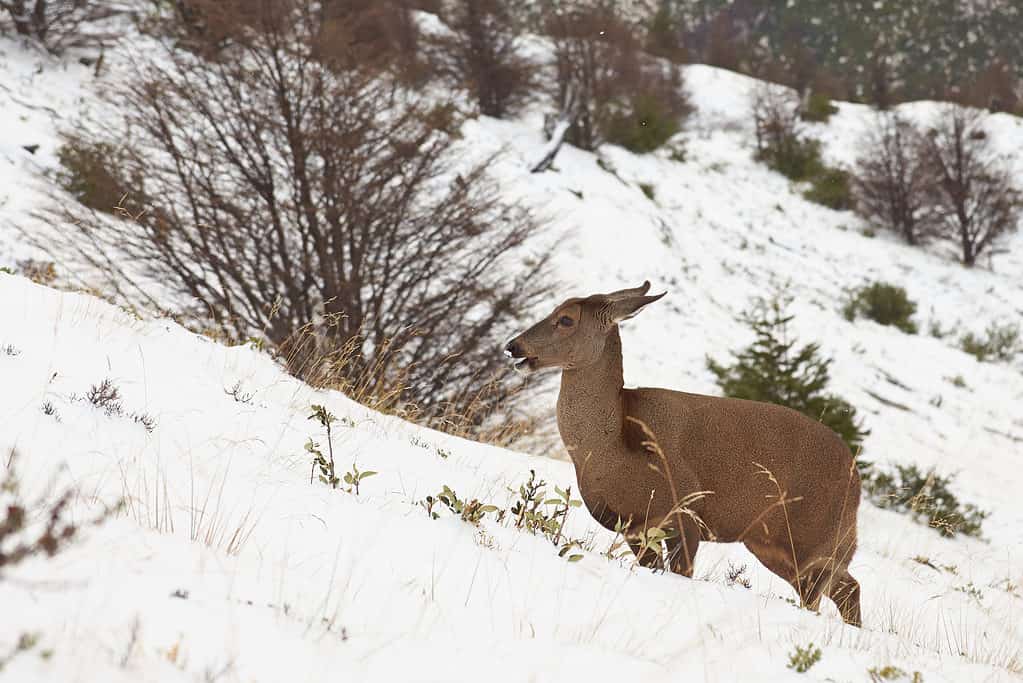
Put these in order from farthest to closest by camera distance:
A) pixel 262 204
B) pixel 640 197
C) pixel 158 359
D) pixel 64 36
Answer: pixel 640 197
pixel 64 36
pixel 262 204
pixel 158 359

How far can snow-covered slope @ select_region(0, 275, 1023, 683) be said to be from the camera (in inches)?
53.8

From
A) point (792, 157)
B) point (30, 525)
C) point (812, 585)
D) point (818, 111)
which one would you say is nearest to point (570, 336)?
point (812, 585)

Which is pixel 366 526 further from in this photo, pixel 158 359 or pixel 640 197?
pixel 640 197

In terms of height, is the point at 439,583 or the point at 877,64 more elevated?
the point at 877,64

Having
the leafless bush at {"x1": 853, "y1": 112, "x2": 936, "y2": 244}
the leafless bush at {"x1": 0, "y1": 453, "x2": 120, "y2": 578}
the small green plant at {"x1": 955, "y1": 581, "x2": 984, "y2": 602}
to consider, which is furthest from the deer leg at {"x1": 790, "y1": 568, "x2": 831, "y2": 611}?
the leafless bush at {"x1": 853, "y1": 112, "x2": 936, "y2": 244}

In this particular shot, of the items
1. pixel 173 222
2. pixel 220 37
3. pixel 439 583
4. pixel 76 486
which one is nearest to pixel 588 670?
pixel 439 583

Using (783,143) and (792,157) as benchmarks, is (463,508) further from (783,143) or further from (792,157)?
(783,143)

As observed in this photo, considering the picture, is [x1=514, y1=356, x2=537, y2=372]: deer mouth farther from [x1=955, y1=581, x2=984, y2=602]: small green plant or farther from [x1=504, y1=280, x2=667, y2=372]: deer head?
[x1=955, y1=581, x2=984, y2=602]: small green plant

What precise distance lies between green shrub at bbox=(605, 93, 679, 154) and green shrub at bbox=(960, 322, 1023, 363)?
342 inches

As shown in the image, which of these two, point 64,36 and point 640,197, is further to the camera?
point 640,197

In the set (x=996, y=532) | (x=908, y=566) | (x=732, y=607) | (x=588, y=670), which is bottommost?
(x=996, y=532)

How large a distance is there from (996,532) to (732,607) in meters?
7.61

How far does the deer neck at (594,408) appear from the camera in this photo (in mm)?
2881

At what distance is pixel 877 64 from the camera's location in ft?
88.5
